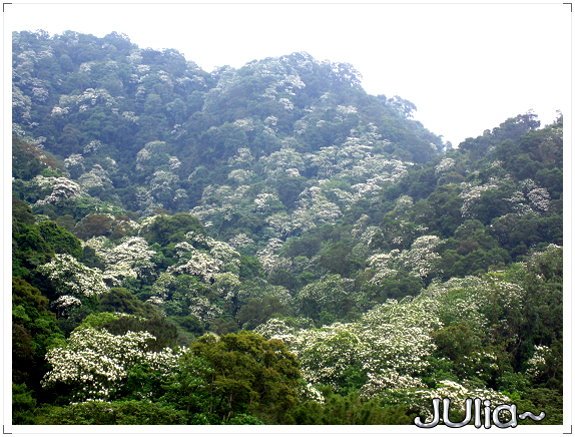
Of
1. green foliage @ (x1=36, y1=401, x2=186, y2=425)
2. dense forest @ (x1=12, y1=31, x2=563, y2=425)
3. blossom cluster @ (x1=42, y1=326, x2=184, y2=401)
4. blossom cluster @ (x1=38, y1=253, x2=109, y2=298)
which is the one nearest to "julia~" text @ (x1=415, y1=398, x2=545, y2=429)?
dense forest @ (x1=12, y1=31, x2=563, y2=425)

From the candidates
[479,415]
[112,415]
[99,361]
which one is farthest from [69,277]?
[479,415]

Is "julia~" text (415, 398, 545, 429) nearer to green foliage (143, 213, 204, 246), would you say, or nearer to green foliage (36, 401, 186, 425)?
green foliage (36, 401, 186, 425)

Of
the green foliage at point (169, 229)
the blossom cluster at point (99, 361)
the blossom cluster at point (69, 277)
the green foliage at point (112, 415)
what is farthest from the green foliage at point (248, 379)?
the green foliage at point (169, 229)

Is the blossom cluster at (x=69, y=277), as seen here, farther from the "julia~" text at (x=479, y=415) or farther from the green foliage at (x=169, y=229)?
the green foliage at (x=169, y=229)

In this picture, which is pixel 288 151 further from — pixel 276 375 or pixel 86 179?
pixel 276 375

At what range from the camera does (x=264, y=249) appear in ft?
210

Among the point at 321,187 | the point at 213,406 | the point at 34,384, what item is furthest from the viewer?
the point at 321,187

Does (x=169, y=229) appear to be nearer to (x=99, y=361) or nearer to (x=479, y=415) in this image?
(x=99, y=361)

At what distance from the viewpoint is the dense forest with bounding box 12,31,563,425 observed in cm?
2336

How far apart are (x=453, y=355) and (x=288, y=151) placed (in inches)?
2359

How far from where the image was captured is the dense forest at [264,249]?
2336 centimetres

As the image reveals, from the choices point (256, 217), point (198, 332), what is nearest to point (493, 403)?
point (198, 332)

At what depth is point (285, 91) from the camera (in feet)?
334

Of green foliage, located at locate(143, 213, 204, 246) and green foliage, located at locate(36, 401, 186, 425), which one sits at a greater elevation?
green foliage, located at locate(143, 213, 204, 246)
